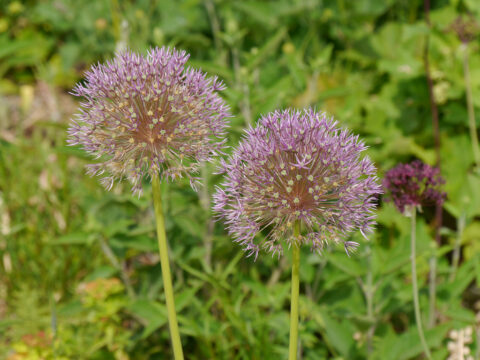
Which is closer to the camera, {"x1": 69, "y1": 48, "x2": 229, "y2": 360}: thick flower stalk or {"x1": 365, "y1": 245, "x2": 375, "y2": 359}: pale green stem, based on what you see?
{"x1": 69, "y1": 48, "x2": 229, "y2": 360}: thick flower stalk

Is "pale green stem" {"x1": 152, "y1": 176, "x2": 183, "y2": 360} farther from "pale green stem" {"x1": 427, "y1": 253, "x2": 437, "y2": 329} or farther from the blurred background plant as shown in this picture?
"pale green stem" {"x1": 427, "y1": 253, "x2": 437, "y2": 329}

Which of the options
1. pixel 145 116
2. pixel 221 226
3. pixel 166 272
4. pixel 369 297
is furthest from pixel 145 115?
pixel 221 226

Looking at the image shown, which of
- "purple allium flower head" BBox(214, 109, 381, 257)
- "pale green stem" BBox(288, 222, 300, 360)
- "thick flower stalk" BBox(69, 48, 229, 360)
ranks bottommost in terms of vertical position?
"pale green stem" BBox(288, 222, 300, 360)

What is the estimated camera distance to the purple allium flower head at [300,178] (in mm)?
1701

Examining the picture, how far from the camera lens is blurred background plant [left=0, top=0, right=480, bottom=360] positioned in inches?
107

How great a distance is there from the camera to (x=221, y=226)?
3332 mm

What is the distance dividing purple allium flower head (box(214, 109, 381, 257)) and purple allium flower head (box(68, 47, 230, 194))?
162 mm

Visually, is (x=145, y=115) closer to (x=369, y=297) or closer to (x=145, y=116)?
(x=145, y=116)

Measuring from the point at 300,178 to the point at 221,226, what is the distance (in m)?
1.69

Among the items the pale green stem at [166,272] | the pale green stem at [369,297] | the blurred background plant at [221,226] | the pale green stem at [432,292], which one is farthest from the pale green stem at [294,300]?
the pale green stem at [432,292]

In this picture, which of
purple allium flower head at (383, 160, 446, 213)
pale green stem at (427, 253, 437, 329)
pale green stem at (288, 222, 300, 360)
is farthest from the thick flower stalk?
pale green stem at (427, 253, 437, 329)

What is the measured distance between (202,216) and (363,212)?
1.64 m

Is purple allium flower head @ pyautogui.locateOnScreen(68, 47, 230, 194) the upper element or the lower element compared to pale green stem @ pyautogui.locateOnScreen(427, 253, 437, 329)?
upper

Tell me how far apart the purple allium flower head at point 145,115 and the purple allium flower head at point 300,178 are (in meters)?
0.16
